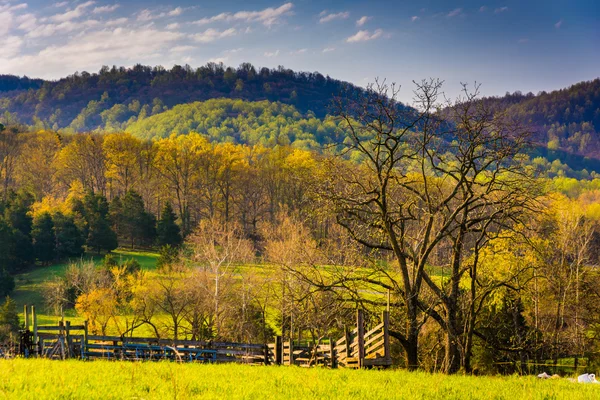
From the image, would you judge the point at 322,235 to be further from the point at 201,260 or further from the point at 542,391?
the point at 542,391

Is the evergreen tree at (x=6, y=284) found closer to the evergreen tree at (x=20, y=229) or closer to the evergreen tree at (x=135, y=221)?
the evergreen tree at (x=20, y=229)

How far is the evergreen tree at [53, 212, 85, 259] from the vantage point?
70.4 m

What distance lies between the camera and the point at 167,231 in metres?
76.6

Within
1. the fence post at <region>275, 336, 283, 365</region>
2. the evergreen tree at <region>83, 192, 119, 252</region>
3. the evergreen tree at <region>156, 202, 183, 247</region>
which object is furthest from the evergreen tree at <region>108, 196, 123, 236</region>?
the fence post at <region>275, 336, 283, 365</region>

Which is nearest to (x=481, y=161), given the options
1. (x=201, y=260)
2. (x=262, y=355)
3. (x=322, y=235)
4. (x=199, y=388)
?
(x=262, y=355)

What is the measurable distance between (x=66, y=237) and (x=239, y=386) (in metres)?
64.4

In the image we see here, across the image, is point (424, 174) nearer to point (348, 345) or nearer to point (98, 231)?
point (348, 345)

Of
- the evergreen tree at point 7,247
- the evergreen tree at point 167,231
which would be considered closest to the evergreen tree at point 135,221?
the evergreen tree at point 167,231

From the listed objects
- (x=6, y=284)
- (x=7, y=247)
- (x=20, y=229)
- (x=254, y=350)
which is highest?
(x=20, y=229)

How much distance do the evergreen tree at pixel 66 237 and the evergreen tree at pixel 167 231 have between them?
9411 millimetres

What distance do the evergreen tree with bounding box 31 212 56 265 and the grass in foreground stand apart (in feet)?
197

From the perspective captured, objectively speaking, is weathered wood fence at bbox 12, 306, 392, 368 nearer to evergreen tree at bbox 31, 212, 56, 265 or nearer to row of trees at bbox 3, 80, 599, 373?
row of trees at bbox 3, 80, 599, 373

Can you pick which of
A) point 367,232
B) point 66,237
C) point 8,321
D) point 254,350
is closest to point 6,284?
point 66,237

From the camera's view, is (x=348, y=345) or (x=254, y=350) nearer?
(x=348, y=345)
